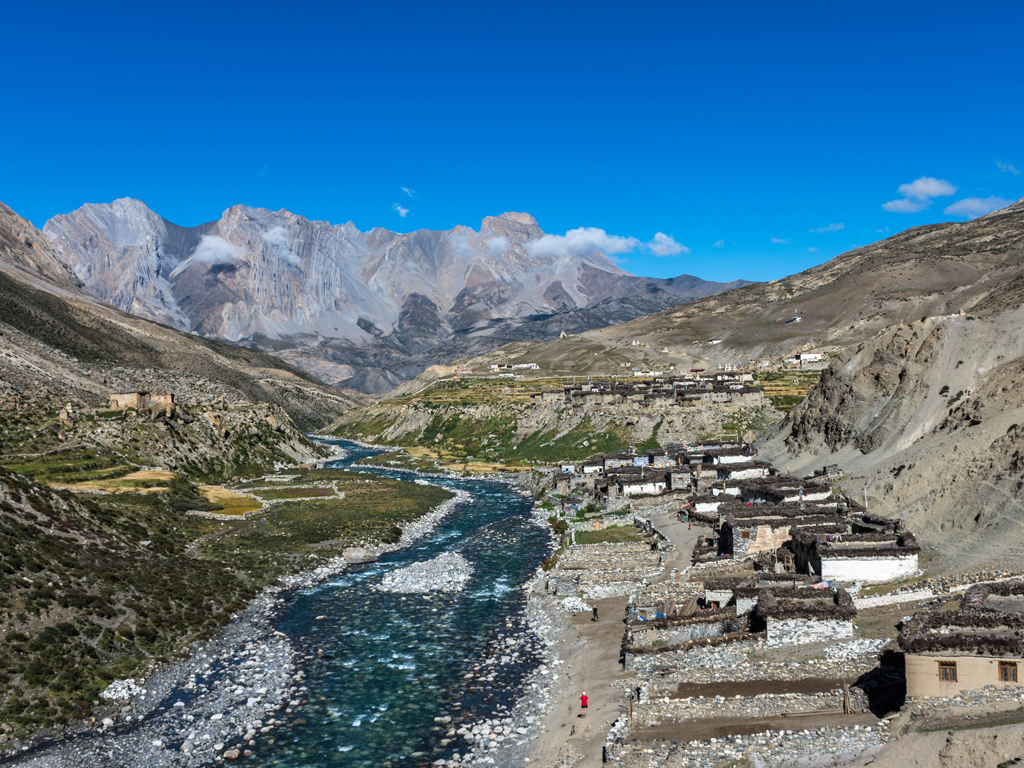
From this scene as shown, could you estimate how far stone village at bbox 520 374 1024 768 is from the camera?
2075 cm

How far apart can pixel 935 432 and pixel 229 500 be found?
73.0 meters

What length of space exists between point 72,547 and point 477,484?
65.1 m

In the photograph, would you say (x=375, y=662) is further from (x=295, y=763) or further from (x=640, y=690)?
(x=640, y=690)

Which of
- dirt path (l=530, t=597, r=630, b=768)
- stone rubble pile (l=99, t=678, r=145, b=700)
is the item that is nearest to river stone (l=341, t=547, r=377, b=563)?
dirt path (l=530, t=597, r=630, b=768)

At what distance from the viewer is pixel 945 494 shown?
42.2 metres

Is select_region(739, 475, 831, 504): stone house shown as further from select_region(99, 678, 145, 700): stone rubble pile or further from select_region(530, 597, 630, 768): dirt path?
select_region(99, 678, 145, 700): stone rubble pile

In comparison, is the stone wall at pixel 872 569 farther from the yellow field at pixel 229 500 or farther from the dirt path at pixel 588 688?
the yellow field at pixel 229 500

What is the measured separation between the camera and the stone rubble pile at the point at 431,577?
164 ft

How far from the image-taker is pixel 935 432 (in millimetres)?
56688

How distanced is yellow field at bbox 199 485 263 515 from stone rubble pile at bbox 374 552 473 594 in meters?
30.5

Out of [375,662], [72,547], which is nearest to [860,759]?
[375,662]

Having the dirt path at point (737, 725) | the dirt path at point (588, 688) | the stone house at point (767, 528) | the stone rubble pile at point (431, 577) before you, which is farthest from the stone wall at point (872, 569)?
the stone rubble pile at point (431, 577)

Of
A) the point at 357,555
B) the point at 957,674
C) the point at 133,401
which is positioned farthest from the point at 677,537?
the point at 133,401

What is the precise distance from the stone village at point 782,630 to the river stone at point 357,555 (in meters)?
16.3
